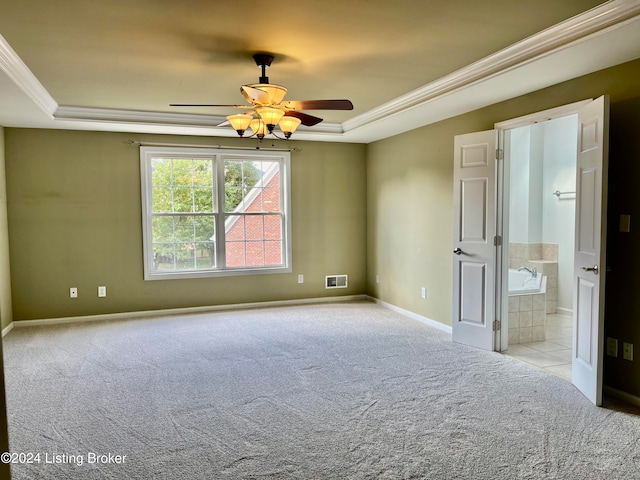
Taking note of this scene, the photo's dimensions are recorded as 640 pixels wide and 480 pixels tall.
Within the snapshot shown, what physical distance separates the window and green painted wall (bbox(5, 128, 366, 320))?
0.42ft

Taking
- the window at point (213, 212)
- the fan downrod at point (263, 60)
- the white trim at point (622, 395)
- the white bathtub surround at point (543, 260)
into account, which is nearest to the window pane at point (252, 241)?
the window at point (213, 212)

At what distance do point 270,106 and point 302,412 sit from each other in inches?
85.4

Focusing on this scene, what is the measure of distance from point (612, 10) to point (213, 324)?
4.65m

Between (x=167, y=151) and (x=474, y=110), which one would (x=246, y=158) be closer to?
(x=167, y=151)

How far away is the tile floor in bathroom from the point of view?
3.89 meters

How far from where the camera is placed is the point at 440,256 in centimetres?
515

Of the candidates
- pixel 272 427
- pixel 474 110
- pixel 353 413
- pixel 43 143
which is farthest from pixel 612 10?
pixel 43 143

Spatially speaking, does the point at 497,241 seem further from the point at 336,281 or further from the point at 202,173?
the point at 202,173

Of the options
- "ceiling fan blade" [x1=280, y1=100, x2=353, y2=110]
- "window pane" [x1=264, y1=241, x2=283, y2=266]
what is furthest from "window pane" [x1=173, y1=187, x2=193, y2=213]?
"ceiling fan blade" [x1=280, y1=100, x2=353, y2=110]

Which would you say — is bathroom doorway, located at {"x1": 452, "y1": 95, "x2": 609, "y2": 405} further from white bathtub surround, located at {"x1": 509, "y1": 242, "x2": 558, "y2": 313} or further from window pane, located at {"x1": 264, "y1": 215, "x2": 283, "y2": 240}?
window pane, located at {"x1": 264, "y1": 215, "x2": 283, "y2": 240}

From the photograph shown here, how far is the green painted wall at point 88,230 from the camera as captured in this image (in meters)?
5.29

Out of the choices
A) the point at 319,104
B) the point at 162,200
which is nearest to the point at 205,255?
the point at 162,200

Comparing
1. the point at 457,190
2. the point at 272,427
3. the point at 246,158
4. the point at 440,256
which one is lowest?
the point at 272,427

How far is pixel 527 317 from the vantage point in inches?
184
